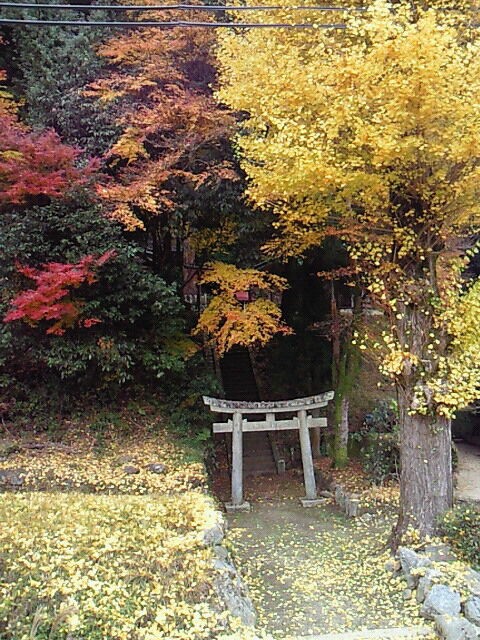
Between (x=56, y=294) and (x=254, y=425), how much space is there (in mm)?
3644

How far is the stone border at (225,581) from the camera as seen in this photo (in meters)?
4.15

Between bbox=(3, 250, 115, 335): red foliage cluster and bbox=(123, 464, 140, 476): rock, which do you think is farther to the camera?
bbox=(123, 464, 140, 476): rock

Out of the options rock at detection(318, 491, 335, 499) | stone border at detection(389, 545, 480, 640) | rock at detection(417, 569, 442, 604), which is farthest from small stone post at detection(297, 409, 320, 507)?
rock at detection(417, 569, 442, 604)

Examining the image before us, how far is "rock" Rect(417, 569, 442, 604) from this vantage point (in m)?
4.86

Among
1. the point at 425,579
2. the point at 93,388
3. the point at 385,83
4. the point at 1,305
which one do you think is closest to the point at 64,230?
the point at 1,305

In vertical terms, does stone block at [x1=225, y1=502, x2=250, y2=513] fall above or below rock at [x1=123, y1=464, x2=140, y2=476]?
below

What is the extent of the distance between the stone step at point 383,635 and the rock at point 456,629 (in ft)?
0.35

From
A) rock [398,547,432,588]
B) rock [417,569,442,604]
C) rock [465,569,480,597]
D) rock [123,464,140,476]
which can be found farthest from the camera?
rock [123,464,140,476]

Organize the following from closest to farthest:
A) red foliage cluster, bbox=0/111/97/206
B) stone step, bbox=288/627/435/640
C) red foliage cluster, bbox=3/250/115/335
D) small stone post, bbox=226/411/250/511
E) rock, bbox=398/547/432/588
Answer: stone step, bbox=288/627/435/640 → rock, bbox=398/547/432/588 → red foliage cluster, bbox=3/250/115/335 → red foliage cluster, bbox=0/111/97/206 → small stone post, bbox=226/411/250/511

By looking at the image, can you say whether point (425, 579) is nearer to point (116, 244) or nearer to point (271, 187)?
point (271, 187)

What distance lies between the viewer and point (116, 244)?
758 cm

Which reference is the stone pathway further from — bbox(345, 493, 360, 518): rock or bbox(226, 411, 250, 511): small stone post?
bbox(226, 411, 250, 511): small stone post

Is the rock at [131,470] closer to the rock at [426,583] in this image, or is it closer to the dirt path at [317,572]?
the dirt path at [317,572]

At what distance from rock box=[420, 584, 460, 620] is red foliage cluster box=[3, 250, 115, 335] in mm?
5075
